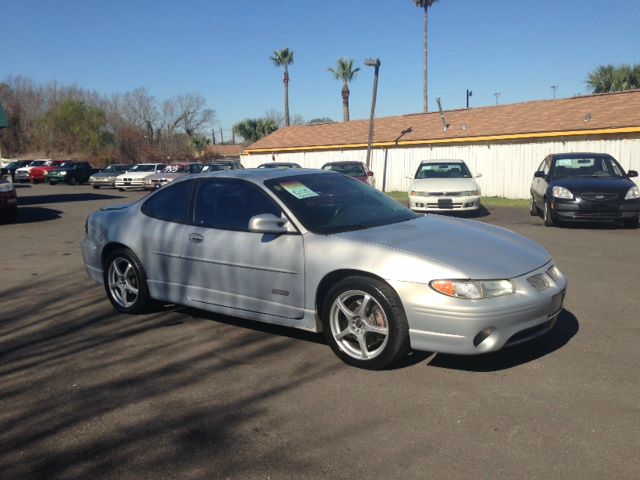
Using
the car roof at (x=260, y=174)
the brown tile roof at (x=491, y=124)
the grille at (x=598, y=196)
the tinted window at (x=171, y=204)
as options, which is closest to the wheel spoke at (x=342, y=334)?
the car roof at (x=260, y=174)

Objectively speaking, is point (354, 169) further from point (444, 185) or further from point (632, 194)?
point (632, 194)

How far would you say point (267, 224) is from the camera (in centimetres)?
455

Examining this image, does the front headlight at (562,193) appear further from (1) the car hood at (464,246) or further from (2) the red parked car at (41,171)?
(2) the red parked car at (41,171)

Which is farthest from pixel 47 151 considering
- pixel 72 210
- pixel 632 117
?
pixel 632 117

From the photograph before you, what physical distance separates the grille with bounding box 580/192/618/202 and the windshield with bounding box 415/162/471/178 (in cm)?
422

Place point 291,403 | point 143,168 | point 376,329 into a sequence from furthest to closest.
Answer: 1. point 143,168
2. point 376,329
3. point 291,403

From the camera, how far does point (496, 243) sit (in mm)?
4586

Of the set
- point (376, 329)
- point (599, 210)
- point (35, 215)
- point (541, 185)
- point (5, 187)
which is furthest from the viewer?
point (35, 215)

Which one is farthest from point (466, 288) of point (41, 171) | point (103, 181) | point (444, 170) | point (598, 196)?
point (41, 171)

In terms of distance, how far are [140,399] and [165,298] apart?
1.72 metres

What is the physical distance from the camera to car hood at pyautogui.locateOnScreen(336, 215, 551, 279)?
406 cm

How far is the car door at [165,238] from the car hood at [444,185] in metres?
9.75

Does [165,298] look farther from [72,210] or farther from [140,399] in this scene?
[72,210]

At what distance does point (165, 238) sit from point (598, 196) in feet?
30.4
